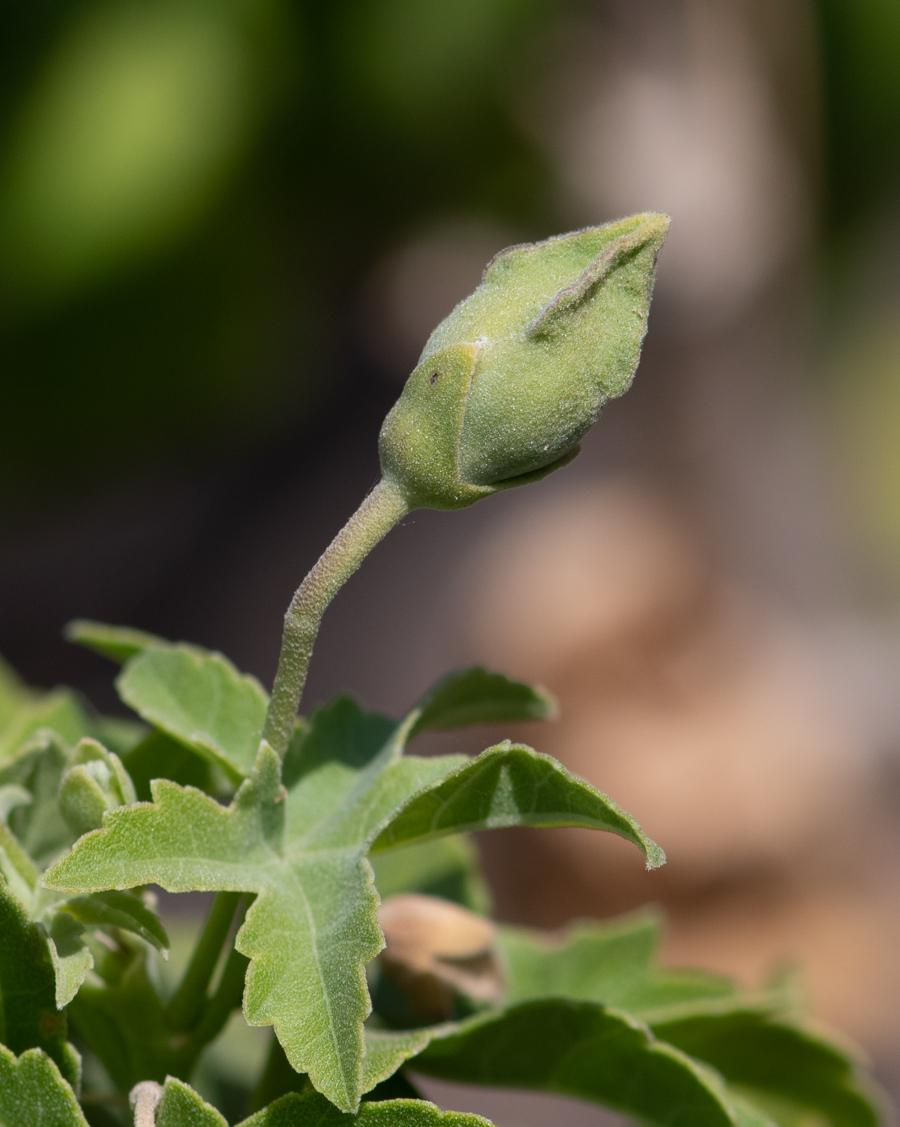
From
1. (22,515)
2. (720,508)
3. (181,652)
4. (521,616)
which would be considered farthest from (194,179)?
(181,652)

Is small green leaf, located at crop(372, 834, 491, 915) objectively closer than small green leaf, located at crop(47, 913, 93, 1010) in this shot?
No

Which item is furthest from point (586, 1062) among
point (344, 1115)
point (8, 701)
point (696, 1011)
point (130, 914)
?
point (8, 701)

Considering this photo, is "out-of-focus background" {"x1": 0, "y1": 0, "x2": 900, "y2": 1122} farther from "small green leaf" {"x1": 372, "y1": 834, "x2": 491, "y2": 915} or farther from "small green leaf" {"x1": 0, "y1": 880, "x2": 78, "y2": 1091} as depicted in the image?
"small green leaf" {"x1": 0, "y1": 880, "x2": 78, "y2": 1091}

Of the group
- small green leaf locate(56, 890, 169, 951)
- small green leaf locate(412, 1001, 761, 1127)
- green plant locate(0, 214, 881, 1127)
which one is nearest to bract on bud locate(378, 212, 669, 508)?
green plant locate(0, 214, 881, 1127)

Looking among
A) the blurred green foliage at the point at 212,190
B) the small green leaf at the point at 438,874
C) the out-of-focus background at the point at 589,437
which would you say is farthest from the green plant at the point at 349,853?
the blurred green foliage at the point at 212,190

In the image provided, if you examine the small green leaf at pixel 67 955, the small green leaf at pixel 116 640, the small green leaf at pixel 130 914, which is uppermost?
the small green leaf at pixel 116 640

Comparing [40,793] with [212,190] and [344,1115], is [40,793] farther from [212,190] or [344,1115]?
[212,190]

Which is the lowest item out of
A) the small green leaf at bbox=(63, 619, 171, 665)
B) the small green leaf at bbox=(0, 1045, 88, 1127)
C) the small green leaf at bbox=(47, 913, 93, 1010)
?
the small green leaf at bbox=(0, 1045, 88, 1127)

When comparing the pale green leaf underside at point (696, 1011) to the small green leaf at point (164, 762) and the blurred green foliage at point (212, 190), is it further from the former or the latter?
the blurred green foliage at point (212, 190)

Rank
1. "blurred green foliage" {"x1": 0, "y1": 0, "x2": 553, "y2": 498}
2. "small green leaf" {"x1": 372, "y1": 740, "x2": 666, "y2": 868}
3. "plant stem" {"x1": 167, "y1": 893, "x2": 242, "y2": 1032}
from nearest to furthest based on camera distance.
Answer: "small green leaf" {"x1": 372, "y1": 740, "x2": 666, "y2": 868}, "plant stem" {"x1": 167, "y1": 893, "x2": 242, "y2": 1032}, "blurred green foliage" {"x1": 0, "y1": 0, "x2": 553, "y2": 498}
